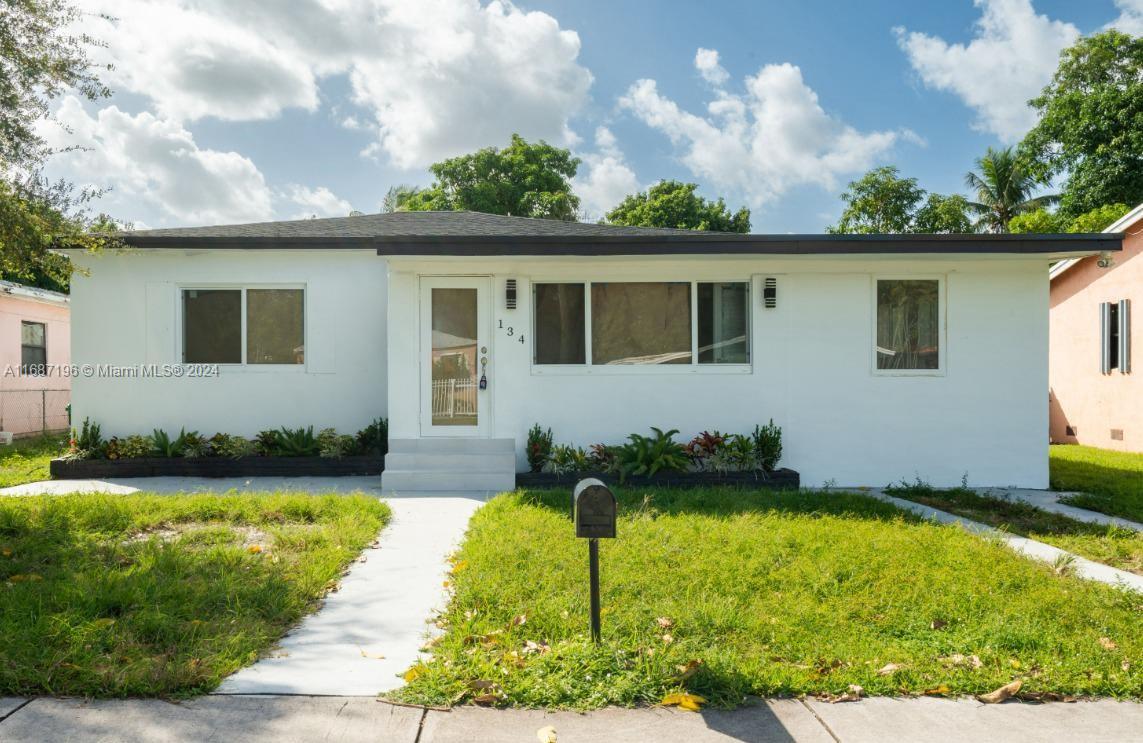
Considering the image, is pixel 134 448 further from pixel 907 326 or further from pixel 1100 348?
pixel 1100 348

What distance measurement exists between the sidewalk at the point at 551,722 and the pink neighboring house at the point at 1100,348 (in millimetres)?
11640

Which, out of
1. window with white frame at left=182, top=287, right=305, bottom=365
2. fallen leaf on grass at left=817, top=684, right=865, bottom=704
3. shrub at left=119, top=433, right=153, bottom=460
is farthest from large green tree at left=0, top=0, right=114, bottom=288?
fallen leaf on grass at left=817, top=684, right=865, bottom=704

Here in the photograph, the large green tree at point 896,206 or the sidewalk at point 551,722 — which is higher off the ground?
the large green tree at point 896,206

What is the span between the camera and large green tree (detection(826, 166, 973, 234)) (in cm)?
2420

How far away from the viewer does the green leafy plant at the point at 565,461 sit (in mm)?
8000

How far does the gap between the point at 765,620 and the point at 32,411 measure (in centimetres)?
1737

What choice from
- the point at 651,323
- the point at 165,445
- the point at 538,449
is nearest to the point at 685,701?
the point at 538,449

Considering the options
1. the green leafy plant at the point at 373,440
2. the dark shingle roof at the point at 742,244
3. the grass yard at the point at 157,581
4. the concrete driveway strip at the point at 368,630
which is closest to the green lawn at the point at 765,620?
the concrete driveway strip at the point at 368,630

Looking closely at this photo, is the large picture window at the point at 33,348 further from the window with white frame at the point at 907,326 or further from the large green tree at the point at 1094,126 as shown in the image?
the large green tree at the point at 1094,126

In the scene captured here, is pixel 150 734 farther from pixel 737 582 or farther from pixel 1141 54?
pixel 1141 54

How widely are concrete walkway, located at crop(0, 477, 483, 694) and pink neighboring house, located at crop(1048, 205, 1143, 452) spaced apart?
39.1 ft

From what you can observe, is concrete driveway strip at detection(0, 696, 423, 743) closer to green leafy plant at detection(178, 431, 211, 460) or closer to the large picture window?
green leafy plant at detection(178, 431, 211, 460)

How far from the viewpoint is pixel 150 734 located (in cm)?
256

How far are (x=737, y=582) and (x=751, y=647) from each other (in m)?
0.94
